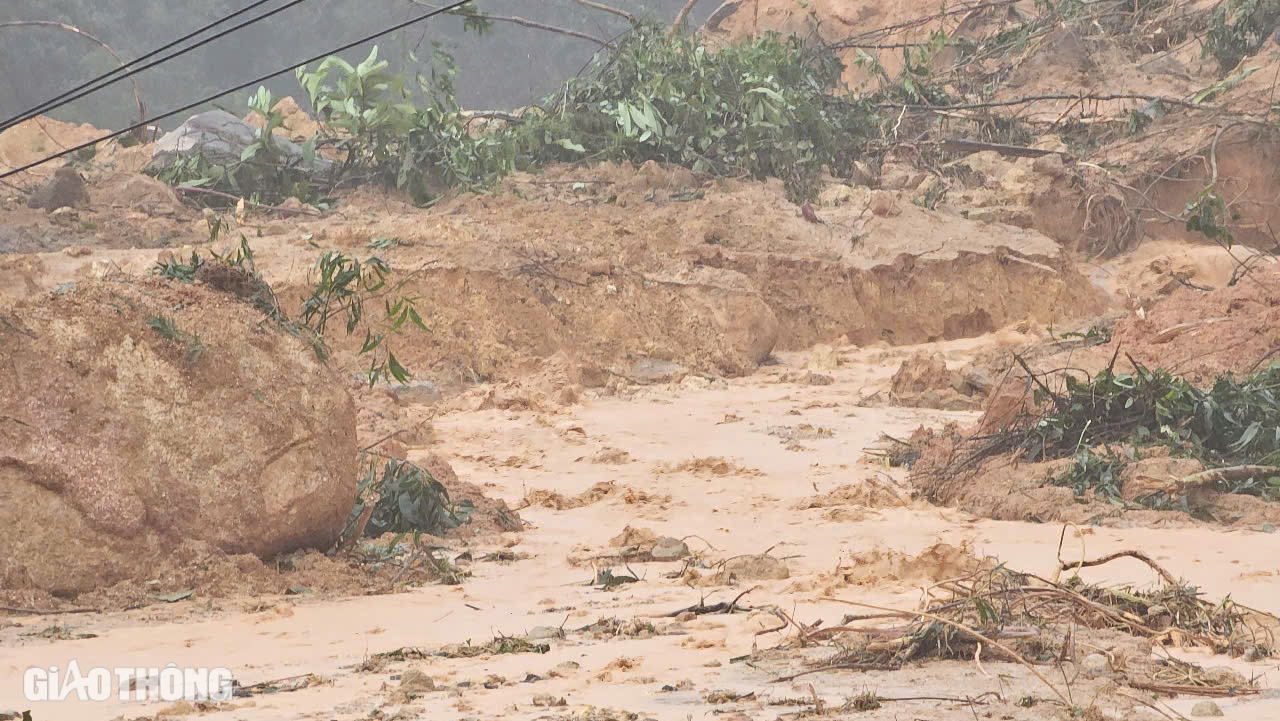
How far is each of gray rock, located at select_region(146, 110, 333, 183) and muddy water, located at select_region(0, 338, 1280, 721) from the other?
17.8ft

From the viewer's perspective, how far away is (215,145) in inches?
480

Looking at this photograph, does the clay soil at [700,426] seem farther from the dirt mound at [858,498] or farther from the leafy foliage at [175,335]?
the leafy foliage at [175,335]

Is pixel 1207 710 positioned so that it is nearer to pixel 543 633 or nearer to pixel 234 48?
pixel 543 633

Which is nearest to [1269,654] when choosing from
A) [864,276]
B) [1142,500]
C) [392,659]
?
[392,659]

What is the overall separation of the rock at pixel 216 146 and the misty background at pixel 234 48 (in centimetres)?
1028

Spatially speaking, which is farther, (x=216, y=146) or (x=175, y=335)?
(x=216, y=146)

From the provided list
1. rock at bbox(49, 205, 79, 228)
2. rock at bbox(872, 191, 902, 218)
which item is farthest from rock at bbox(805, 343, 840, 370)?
rock at bbox(49, 205, 79, 228)

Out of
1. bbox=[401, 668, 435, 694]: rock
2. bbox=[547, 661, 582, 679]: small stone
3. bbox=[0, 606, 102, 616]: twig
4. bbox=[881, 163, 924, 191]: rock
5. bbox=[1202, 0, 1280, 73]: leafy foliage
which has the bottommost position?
bbox=[547, 661, 582, 679]: small stone

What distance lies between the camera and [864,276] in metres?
10.8

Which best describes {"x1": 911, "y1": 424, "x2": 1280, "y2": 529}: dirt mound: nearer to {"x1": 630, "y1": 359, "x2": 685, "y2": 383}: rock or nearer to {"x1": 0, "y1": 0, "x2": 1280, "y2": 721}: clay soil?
{"x1": 0, "y1": 0, "x2": 1280, "y2": 721}: clay soil

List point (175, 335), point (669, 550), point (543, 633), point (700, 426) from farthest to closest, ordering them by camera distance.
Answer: point (700, 426)
point (669, 550)
point (175, 335)
point (543, 633)

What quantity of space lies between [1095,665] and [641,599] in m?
1.46

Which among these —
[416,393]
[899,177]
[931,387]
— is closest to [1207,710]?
[931,387]

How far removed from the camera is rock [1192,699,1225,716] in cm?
229
